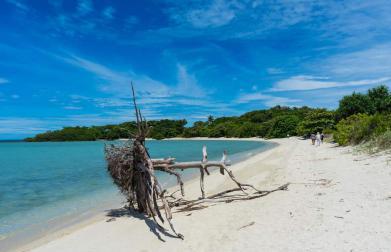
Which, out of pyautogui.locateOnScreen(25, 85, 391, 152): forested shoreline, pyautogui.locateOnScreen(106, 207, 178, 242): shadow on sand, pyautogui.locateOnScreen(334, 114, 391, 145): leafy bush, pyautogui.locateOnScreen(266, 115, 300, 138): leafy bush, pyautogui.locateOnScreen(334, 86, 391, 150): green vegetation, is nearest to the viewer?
pyautogui.locateOnScreen(106, 207, 178, 242): shadow on sand

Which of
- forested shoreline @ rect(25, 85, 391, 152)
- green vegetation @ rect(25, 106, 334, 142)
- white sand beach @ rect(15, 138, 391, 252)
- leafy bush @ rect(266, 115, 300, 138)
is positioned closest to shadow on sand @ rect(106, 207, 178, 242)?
white sand beach @ rect(15, 138, 391, 252)

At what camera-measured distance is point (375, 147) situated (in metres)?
17.6

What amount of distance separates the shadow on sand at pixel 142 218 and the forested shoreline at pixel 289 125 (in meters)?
2.24

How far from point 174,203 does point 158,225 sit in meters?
2.44

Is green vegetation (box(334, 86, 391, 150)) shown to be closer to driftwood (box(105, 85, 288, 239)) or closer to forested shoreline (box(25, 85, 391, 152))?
forested shoreline (box(25, 85, 391, 152))

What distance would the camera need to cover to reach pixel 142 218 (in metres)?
9.05

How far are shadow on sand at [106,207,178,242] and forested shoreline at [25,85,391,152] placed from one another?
7.34 ft

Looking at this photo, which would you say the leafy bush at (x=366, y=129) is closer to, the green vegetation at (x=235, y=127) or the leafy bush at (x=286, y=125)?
the green vegetation at (x=235, y=127)

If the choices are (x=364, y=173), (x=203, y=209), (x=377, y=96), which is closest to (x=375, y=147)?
(x=364, y=173)

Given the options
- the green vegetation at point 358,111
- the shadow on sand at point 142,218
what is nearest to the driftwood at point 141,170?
the shadow on sand at point 142,218

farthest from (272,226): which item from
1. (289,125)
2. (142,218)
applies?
(289,125)

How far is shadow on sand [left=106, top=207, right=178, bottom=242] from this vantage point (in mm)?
7289

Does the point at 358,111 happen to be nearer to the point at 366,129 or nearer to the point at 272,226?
the point at 366,129

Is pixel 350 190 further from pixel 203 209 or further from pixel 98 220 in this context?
pixel 98 220
